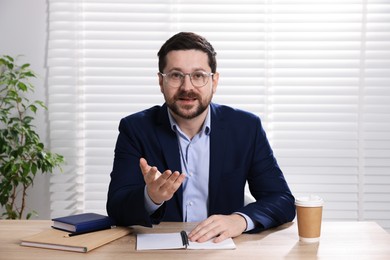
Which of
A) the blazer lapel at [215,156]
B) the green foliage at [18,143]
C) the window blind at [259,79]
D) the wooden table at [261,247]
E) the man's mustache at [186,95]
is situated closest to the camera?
the wooden table at [261,247]

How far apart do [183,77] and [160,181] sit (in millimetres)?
619

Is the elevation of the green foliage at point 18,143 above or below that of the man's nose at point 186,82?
below

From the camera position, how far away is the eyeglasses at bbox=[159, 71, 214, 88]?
2188 mm

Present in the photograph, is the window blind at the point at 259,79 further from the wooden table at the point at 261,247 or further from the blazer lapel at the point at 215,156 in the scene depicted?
the wooden table at the point at 261,247

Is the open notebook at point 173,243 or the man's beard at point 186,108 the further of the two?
the man's beard at point 186,108

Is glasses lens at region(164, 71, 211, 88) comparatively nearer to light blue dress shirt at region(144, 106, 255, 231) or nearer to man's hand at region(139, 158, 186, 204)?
light blue dress shirt at region(144, 106, 255, 231)

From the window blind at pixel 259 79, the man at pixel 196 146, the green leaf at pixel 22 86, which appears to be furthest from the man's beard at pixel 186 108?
the green leaf at pixel 22 86

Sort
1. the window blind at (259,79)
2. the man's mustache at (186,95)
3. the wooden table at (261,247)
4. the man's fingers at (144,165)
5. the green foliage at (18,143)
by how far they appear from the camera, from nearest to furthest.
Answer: the wooden table at (261,247) → the man's fingers at (144,165) → the man's mustache at (186,95) → the green foliage at (18,143) → the window blind at (259,79)

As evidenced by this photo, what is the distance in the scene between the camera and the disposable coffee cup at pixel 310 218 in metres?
1.70

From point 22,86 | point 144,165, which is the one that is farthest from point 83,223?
point 22,86

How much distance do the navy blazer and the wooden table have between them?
11.8 inches

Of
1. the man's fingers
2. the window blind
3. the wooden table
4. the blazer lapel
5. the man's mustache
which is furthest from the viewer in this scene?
the window blind

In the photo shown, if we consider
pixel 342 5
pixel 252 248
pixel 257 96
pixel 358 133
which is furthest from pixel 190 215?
pixel 342 5

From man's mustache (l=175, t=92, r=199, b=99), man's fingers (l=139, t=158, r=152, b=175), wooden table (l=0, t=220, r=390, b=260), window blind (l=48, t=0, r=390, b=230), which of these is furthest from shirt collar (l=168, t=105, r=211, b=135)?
window blind (l=48, t=0, r=390, b=230)
